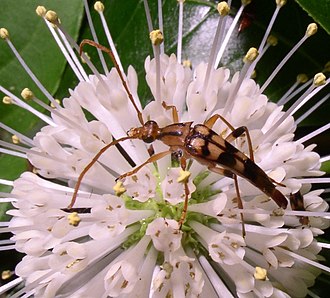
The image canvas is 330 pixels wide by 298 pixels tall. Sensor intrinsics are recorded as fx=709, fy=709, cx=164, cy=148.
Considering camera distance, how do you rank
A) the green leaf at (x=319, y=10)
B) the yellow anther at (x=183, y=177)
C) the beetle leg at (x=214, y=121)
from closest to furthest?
the yellow anther at (x=183, y=177)
the beetle leg at (x=214, y=121)
the green leaf at (x=319, y=10)

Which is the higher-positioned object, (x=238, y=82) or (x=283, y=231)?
(x=238, y=82)

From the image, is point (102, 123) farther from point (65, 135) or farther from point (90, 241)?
point (90, 241)

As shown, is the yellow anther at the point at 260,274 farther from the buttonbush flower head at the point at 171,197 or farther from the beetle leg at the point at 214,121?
the beetle leg at the point at 214,121

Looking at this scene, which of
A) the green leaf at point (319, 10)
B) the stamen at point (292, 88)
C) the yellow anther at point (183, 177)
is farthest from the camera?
the stamen at point (292, 88)

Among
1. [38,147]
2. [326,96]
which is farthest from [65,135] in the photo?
[326,96]

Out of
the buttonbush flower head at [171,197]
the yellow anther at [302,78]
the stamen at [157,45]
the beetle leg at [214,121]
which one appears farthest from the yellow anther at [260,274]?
the yellow anther at [302,78]

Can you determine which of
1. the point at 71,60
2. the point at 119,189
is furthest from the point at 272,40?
the point at 119,189

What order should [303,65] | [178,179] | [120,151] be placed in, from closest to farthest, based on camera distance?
[178,179] → [120,151] → [303,65]

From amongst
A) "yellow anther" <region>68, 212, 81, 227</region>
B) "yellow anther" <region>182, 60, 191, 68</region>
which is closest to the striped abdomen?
"yellow anther" <region>68, 212, 81, 227</region>

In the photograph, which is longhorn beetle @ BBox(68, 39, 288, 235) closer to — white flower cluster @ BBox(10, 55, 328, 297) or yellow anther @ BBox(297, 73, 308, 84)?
white flower cluster @ BBox(10, 55, 328, 297)
